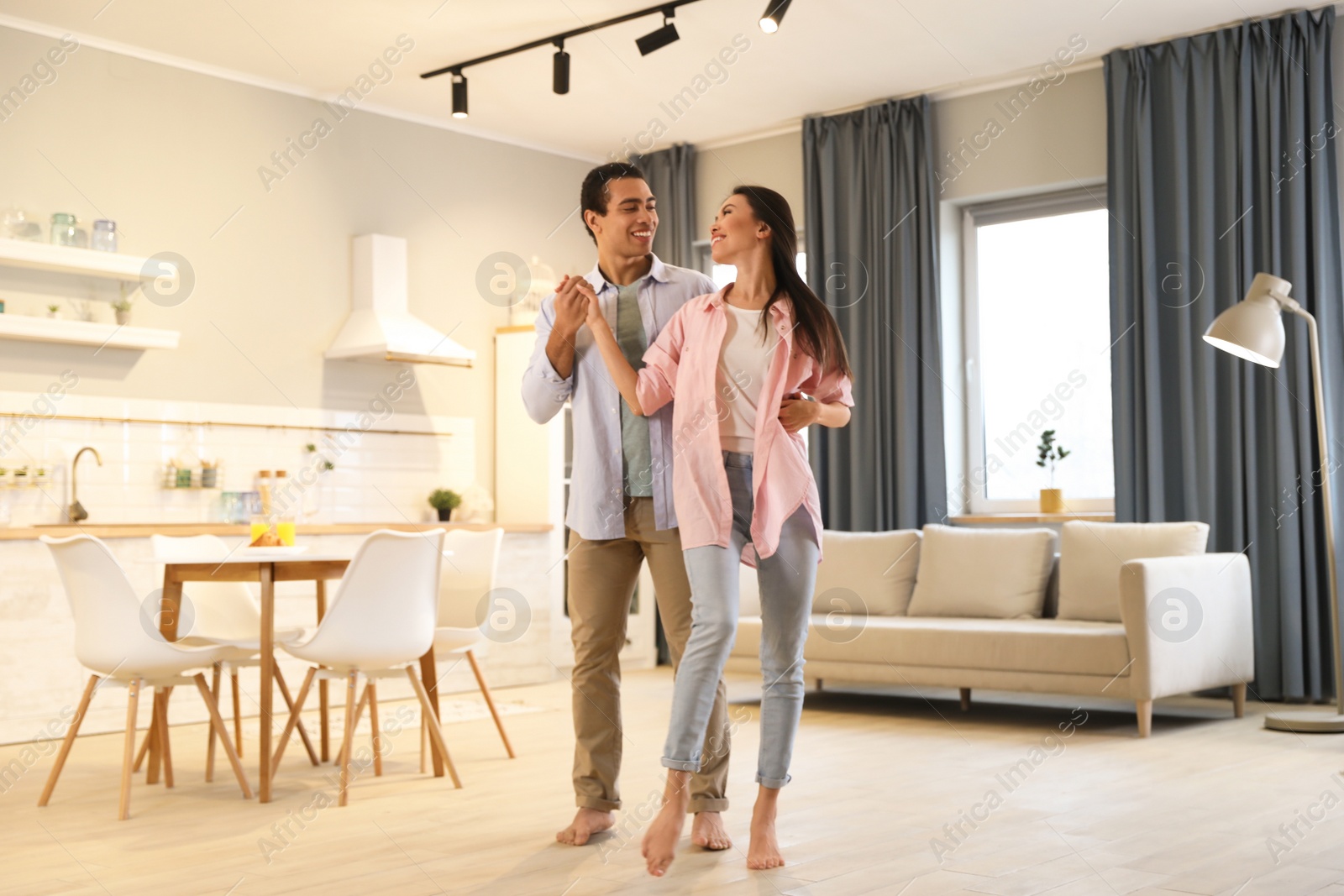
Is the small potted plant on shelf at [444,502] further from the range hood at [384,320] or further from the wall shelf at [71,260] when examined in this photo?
the wall shelf at [71,260]

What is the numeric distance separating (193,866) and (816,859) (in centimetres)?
134

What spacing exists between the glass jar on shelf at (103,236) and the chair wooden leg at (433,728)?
286 cm

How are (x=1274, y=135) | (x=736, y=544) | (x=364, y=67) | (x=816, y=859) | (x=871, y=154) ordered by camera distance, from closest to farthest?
1. (x=736, y=544)
2. (x=816, y=859)
3. (x=1274, y=135)
4. (x=364, y=67)
5. (x=871, y=154)

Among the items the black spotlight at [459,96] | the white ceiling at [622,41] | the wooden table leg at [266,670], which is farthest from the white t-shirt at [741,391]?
the black spotlight at [459,96]

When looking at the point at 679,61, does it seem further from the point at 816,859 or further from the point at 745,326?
the point at 816,859

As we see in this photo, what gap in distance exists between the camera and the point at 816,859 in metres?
2.77

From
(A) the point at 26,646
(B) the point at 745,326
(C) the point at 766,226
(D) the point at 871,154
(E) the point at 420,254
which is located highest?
(D) the point at 871,154

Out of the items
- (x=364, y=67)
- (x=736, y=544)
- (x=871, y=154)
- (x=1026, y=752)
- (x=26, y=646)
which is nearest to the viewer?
(x=736, y=544)

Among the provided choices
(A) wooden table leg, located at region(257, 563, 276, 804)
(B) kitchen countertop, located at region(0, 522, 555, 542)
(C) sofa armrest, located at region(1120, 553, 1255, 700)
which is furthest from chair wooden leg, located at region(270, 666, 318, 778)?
(C) sofa armrest, located at region(1120, 553, 1255, 700)

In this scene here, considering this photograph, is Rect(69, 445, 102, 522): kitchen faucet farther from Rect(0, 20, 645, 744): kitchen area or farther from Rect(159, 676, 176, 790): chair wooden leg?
Rect(159, 676, 176, 790): chair wooden leg

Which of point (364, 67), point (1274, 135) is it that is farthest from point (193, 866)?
point (1274, 135)

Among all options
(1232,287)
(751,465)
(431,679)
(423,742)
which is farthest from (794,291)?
(1232,287)

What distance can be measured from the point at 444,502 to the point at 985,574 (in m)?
2.80

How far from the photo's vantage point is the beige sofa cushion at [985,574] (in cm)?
554
